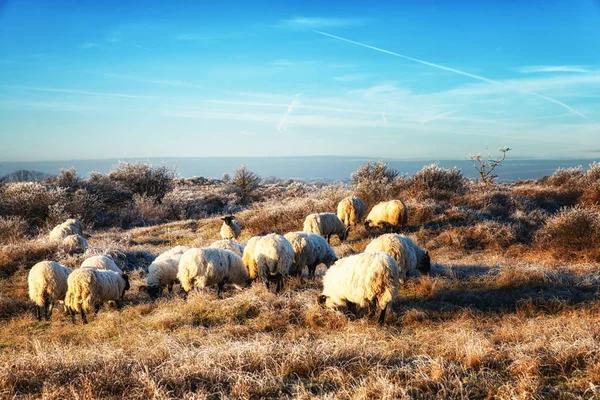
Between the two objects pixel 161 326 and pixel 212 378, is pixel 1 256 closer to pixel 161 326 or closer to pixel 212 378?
pixel 161 326

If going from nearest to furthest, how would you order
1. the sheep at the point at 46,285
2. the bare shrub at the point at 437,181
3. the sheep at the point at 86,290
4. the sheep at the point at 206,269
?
the sheep at the point at 86,290
the sheep at the point at 46,285
the sheep at the point at 206,269
the bare shrub at the point at 437,181

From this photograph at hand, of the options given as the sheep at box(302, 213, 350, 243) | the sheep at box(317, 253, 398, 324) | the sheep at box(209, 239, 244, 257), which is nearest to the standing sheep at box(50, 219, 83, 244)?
the sheep at box(209, 239, 244, 257)

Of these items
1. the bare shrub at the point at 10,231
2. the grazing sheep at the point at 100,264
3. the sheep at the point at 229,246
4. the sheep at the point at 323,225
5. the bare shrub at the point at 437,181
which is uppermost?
the bare shrub at the point at 437,181

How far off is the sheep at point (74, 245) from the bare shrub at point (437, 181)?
47.2 ft

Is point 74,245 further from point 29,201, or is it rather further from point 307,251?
point 29,201

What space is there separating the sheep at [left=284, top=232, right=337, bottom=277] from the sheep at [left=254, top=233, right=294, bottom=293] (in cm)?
57

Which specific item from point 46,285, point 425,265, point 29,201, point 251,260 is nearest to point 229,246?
point 251,260

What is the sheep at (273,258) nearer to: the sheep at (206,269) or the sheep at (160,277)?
the sheep at (206,269)

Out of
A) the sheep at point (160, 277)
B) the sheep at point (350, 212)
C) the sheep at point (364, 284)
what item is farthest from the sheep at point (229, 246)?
the sheep at point (350, 212)

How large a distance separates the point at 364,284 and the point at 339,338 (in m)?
1.20

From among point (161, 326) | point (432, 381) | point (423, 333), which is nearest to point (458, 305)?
point (423, 333)

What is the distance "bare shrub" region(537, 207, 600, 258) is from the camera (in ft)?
40.4

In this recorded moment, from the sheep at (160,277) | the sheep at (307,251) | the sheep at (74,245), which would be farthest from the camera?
the sheep at (74,245)

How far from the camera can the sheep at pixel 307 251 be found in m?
10.0
